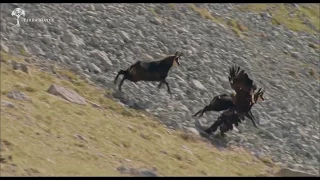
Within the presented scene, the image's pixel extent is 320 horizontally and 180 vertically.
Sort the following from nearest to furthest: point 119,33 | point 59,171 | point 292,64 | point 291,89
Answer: point 59,171
point 119,33
point 291,89
point 292,64

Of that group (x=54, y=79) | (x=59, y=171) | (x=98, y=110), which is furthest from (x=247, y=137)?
(x=59, y=171)

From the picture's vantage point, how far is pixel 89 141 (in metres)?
14.5

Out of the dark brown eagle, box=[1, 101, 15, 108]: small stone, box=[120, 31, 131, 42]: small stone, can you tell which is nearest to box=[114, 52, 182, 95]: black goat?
the dark brown eagle

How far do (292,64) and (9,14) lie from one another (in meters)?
13.9

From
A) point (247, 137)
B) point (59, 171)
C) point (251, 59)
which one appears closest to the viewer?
point (59, 171)

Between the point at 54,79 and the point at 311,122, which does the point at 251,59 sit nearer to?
the point at 311,122

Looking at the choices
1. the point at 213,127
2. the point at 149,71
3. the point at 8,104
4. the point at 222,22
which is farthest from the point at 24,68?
the point at 222,22

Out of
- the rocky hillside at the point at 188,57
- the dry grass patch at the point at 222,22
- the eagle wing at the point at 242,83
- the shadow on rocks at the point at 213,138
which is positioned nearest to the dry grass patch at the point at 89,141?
the shadow on rocks at the point at 213,138

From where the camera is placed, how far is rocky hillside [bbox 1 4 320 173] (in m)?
19.5

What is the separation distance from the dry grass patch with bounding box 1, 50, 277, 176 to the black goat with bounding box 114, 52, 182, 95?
1.11 meters

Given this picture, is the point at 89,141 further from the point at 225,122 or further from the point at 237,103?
the point at 237,103

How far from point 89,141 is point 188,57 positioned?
31.9 ft

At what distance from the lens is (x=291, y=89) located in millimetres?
24859

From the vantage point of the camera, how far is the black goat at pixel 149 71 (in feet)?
63.4
